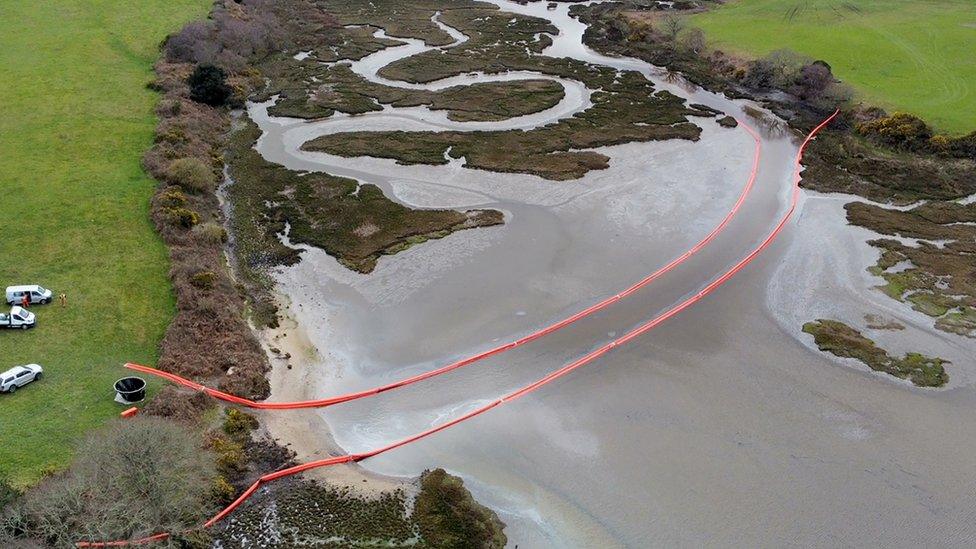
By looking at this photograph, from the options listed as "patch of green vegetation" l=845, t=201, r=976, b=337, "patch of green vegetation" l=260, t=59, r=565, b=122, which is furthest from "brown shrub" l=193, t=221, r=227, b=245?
"patch of green vegetation" l=845, t=201, r=976, b=337

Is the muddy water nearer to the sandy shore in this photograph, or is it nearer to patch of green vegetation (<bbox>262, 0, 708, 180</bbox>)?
the sandy shore

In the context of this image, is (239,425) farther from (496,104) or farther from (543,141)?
(496,104)

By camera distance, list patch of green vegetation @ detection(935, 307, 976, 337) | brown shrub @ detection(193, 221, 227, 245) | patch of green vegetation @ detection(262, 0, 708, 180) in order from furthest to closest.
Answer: patch of green vegetation @ detection(262, 0, 708, 180) → brown shrub @ detection(193, 221, 227, 245) → patch of green vegetation @ detection(935, 307, 976, 337)

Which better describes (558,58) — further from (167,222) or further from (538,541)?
(538,541)

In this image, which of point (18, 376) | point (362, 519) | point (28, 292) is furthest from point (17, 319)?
point (362, 519)

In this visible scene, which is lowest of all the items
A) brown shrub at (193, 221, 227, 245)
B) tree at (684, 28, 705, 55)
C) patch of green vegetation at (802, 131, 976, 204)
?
brown shrub at (193, 221, 227, 245)

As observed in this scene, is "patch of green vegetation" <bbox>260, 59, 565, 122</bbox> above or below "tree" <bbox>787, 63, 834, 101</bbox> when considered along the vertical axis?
below

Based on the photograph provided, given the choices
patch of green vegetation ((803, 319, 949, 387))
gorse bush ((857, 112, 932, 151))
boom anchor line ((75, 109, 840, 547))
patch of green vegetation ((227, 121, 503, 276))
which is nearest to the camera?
boom anchor line ((75, 109, 840, 547))
